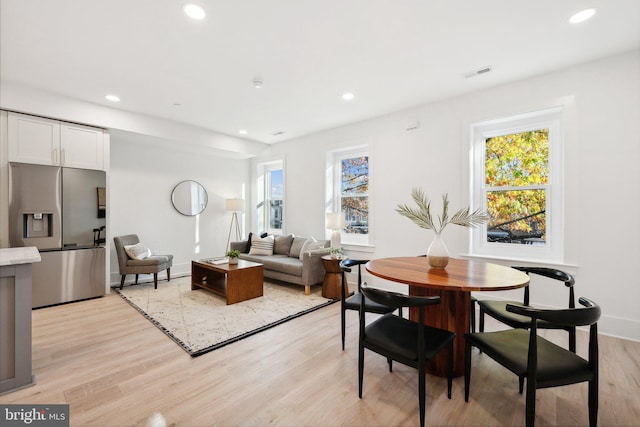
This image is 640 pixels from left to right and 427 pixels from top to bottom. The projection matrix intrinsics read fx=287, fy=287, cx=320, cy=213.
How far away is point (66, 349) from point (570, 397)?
3955 millimetres

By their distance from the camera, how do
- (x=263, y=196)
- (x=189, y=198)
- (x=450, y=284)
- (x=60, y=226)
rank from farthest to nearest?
(x=263, y=196) < (x=189, y=198) < (x=60, y=226) < (x=450, y=284)

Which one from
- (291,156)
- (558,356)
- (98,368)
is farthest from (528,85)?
(98,368)

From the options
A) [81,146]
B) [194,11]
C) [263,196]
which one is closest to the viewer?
[194,11]

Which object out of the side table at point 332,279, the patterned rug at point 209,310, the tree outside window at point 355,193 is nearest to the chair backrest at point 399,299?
the patterned rug at point 209,310

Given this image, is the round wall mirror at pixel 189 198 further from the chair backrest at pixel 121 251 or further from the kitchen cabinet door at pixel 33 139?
the kitchen cabinet door at pixel 33 139

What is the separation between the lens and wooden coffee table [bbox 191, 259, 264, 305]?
375 cm

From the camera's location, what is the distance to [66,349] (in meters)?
2.55

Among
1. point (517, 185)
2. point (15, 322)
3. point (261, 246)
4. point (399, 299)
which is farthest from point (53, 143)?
point (517, 185)

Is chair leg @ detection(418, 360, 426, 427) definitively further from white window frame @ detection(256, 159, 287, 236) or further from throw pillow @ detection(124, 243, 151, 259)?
white window frame @ detection(256, 159, 287, 236)

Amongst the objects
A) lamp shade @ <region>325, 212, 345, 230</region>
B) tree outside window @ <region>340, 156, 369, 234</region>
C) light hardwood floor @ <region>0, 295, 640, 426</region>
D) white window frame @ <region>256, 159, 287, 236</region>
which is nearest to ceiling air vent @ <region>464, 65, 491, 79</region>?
tree outside window @ <region>340, 156, 369, 234</region>

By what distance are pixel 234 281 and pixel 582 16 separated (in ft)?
14.0

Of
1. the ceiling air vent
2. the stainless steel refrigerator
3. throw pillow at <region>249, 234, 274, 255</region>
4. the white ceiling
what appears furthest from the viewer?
throw pillow at <region>249, 234, 274, 255</region>

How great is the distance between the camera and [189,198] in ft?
18.8

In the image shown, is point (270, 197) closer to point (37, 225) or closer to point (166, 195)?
point (166, 195)
